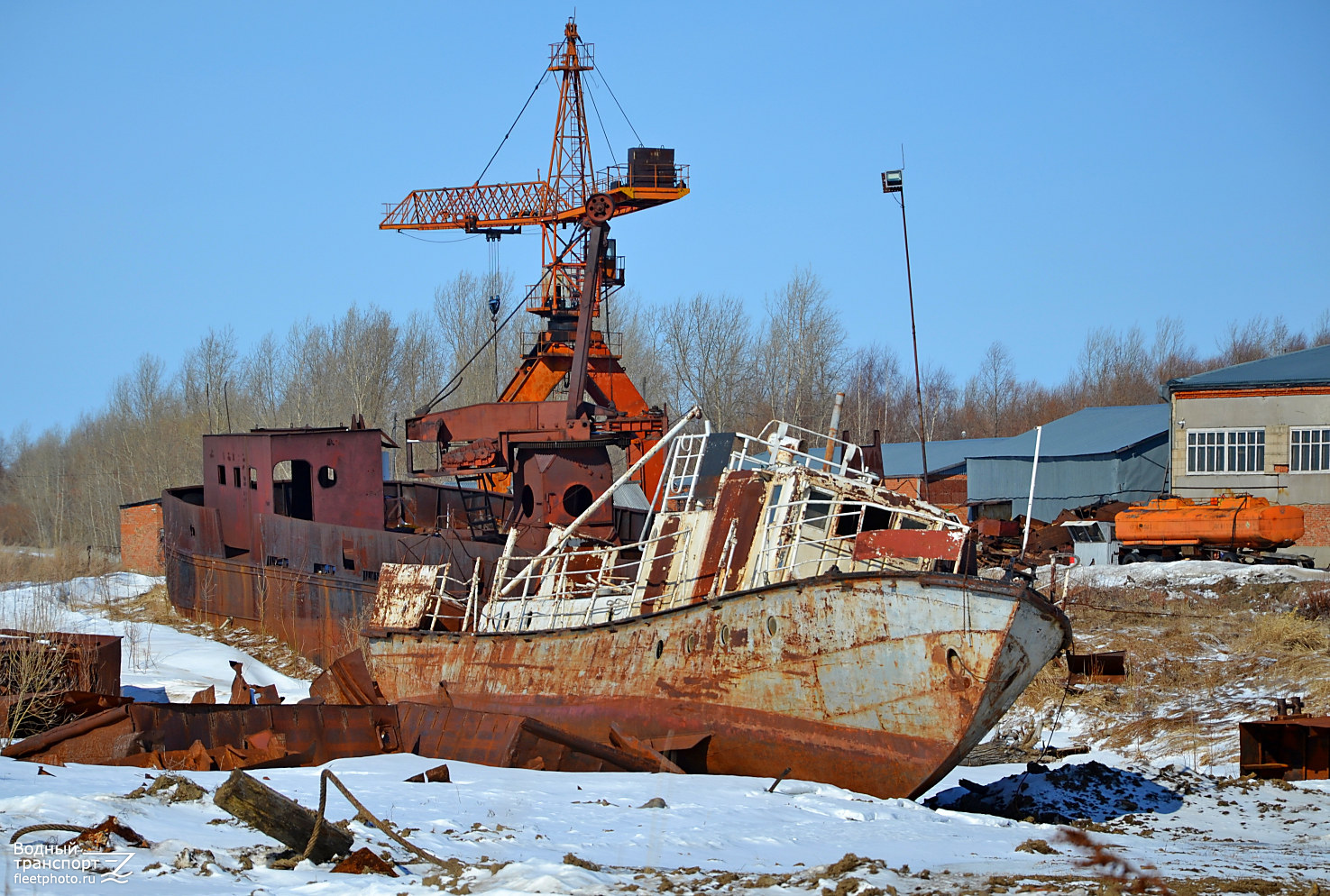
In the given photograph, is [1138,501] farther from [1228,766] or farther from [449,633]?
Result: [449,633]

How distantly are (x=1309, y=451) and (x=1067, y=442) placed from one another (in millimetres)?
9823

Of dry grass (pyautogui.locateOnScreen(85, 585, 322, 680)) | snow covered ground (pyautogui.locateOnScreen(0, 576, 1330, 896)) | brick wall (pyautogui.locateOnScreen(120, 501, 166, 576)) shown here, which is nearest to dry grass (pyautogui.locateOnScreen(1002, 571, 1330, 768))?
snow covered ground (pyautogui.locateOnScreen(0, 576, 1330, 896))

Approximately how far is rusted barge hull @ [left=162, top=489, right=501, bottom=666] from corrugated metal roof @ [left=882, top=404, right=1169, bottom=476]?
753 inches

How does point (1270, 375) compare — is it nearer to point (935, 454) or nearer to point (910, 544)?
point (935, 454)

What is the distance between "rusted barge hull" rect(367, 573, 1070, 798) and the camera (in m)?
10.0

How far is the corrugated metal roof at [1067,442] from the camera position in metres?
35.8

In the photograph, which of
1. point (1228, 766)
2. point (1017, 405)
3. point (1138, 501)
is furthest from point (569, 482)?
point (1017, 405)

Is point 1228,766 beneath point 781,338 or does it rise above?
beneath

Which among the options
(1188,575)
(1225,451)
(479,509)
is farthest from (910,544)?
(1225,451)

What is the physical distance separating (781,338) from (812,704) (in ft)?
138

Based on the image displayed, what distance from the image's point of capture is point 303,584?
21.6m

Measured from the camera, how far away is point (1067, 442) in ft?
124

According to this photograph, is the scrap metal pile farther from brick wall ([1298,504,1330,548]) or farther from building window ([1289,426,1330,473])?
building window ([1289,426,1330,473])

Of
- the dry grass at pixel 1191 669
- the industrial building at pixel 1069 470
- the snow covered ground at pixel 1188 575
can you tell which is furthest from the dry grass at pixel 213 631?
the industrial building at pixel 1069 470
